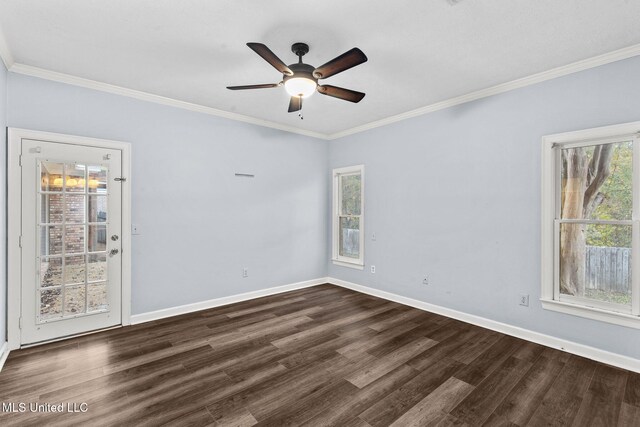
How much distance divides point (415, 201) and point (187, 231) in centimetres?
322

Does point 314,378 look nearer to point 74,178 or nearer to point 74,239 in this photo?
point 74,239

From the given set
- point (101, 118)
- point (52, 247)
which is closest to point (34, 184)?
point (52, 247)

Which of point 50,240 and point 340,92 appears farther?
point 50,240

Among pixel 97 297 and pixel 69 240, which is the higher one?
pixel 69 240

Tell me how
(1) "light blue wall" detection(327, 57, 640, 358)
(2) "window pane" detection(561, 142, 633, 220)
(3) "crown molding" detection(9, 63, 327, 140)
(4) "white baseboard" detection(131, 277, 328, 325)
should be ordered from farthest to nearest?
1. (4) "white baseboard" detection(131, 277, 328, 325)
2. (3) "crown molding" detection(9, 63, 327, 140)
3. (1) "light blue wall" detection(327, 57, 640, 358)
4. (2) "window pane" detection(561, 142, 633, 220)

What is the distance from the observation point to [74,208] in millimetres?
3289

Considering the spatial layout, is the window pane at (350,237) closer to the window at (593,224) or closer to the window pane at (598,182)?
the window at (593,224)

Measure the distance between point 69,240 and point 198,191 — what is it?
59.1 inches

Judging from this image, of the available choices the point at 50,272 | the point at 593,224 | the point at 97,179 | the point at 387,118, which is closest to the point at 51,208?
the point at 97,179

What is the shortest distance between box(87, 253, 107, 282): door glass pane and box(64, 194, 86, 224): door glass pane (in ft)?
1.42

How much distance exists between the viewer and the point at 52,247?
318cm

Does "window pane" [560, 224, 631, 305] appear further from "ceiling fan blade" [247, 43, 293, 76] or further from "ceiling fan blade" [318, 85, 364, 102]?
"ceiling fan blade" [247, 43, 293, 76]

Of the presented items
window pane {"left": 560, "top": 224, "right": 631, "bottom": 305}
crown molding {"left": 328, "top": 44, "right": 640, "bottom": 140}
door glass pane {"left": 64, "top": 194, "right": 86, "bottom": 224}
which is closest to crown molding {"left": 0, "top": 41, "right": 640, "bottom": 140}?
crown molding {"left": 328, "top": 44, "right": 640, "bottom": 140}

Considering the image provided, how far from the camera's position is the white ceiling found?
7.18ft
